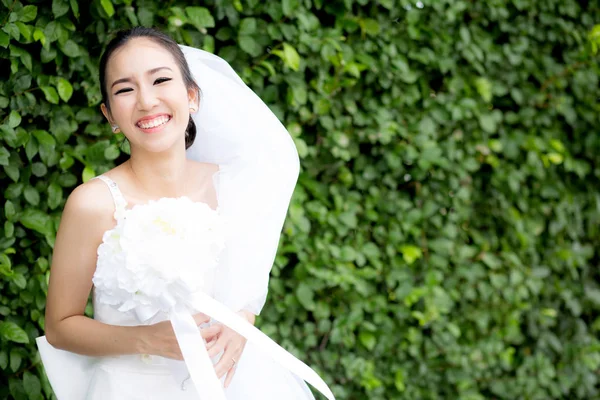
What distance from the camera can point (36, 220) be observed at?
2.28 meters

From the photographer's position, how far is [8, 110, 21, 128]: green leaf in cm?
220

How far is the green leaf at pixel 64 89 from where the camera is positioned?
7.55 feet

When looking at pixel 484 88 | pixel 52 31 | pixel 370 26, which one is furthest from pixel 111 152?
pixel 484 88

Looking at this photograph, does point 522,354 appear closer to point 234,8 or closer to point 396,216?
point 396,216

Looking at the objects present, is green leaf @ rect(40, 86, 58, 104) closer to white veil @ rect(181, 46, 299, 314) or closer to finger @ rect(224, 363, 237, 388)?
white veil @ rect(181, 46, 299, 314)

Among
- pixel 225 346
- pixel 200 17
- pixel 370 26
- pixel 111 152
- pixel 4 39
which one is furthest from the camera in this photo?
pixel 370 26

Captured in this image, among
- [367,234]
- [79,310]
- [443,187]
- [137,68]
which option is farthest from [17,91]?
[443,187]

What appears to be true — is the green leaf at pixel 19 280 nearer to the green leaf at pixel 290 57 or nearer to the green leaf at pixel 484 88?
the green leaf at pixel 290 57

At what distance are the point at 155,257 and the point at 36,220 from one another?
0.93 meters

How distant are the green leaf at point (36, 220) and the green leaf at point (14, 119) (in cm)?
29

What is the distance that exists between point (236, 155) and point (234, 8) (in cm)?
90

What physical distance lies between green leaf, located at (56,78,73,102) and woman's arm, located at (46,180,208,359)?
68 centimetres

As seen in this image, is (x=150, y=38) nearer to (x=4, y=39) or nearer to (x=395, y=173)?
(x=4, y=39)

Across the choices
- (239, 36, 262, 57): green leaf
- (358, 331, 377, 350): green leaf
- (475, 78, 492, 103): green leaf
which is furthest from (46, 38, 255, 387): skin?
(475, 78, 492, 103): green leaf
